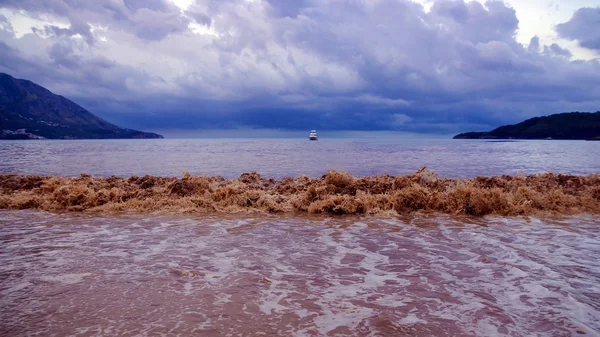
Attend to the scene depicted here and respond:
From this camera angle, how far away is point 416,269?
603 centimetres

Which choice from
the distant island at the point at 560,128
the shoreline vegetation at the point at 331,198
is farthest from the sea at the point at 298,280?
the distant island at the point at 560,128

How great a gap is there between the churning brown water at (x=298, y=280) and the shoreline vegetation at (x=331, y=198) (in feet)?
7.25

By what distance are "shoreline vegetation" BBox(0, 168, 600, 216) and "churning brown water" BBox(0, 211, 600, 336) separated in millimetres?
2211

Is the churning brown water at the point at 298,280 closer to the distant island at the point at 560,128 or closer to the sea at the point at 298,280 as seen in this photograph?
the sea at the point at 298,280

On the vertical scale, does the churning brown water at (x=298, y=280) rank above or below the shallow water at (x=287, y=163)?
above

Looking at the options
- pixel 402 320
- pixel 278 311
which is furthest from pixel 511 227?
pixel 278 311

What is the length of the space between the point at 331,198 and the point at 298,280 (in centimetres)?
654

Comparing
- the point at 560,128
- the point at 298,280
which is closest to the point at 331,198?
the point at 298,280

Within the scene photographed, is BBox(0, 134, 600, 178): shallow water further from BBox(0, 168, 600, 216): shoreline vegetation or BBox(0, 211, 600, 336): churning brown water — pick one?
BBox(0, 211, 600, 336): churning brown water

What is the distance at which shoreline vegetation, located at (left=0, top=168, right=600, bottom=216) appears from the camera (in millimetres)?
11539

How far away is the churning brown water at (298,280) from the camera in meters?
4.09

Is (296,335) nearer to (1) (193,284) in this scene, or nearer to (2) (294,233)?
(1) (193,284)

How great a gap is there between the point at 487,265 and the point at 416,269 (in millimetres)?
1352

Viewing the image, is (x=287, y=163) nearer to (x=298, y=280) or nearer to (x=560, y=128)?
(x=298, y=280)
